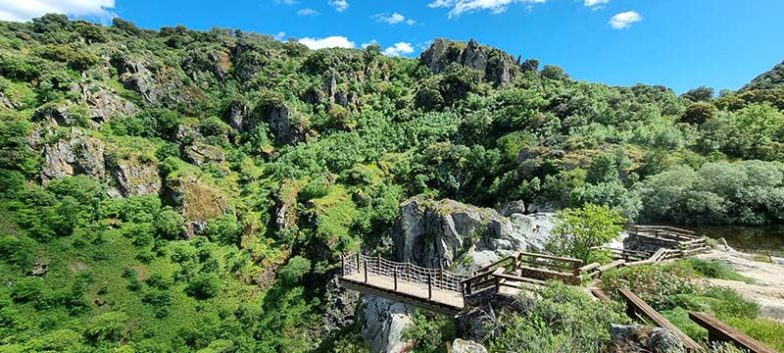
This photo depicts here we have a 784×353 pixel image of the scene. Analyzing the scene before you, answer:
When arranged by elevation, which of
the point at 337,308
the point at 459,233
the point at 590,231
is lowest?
the point at 337,308

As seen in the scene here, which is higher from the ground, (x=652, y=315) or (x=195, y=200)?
(x=652, y=315)

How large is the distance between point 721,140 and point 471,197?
73.8 ft

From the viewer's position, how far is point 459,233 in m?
27.2

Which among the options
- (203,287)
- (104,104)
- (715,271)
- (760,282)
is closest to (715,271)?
(715,271)

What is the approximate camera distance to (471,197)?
41.0m

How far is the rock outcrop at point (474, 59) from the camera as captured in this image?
71.0m

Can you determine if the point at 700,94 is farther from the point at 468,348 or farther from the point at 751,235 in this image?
the point at 468,348

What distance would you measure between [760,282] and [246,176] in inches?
1775

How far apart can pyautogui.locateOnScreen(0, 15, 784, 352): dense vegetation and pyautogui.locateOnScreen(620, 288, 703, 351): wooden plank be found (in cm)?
238

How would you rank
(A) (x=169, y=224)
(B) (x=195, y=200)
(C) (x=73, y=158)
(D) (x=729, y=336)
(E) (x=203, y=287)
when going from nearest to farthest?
(D) (x=729, y=336), (E) (x=203, y=287), (A) (x=169, y=224), (C) (x=73, y=158), (B) (x=195, y=200)

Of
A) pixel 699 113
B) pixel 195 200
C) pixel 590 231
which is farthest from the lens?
pixel 699 113

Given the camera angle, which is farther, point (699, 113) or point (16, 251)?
point (699, 113)

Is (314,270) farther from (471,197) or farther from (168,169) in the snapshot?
(168,169)

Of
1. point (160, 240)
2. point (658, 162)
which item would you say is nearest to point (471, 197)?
point (658, 162)
